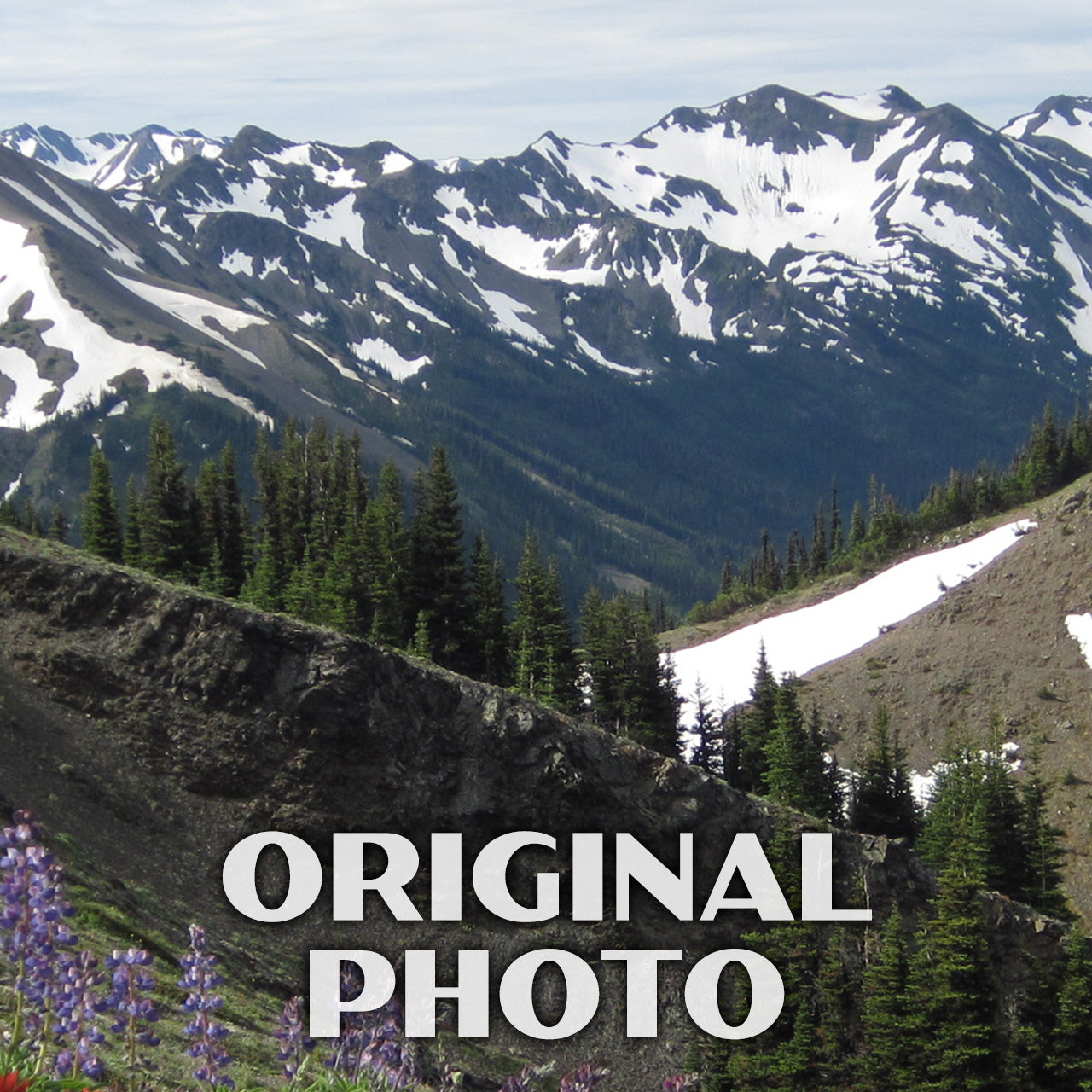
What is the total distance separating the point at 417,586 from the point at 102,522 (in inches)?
799

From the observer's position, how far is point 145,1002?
11406mm

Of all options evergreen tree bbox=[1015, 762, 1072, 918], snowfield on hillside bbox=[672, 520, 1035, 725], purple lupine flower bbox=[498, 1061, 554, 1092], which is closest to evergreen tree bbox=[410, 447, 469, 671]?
snowfield on hillside bbox=[672, 520, 1035, 725]

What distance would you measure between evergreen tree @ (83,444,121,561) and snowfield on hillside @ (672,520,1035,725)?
4353 cm

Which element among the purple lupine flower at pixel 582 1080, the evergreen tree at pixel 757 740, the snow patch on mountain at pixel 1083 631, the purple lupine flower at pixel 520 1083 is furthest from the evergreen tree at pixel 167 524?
the purple lupine flower at pixel 582 1080

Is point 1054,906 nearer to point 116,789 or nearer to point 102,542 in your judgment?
point 116,789

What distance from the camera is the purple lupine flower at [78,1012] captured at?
420 inches

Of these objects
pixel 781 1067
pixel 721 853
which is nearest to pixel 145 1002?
pixel 781 1067

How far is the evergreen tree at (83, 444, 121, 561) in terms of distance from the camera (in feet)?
260

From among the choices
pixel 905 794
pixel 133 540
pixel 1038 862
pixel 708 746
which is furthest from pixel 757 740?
pixel 133 540

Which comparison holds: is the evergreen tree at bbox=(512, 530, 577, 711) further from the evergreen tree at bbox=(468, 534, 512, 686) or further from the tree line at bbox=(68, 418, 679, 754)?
the evergreen tree at bbox=(468, 534, 512, 686)

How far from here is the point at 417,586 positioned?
74.9m

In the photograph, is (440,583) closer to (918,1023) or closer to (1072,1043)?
(918,1023)

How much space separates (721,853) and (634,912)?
18.0ft

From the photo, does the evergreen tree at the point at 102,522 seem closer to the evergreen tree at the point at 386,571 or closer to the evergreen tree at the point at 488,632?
the evergreen tree at the point at 386,571
